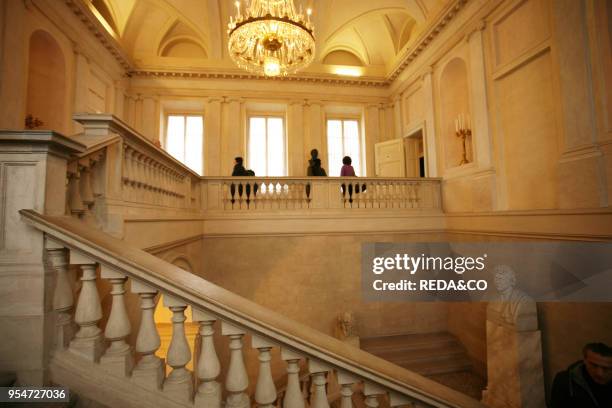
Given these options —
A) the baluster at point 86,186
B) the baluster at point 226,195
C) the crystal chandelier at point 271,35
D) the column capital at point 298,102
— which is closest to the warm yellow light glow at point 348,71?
the column capital at point 298,102

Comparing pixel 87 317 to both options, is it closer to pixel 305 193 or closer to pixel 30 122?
pixel 305 193

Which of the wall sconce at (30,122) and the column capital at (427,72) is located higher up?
the column capital at (427,72)

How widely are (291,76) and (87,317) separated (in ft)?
32.1

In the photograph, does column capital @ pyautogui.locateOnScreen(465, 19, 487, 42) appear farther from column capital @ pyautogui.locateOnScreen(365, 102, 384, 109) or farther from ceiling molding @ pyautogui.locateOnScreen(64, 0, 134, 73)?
ceiling molding @ pyautogui.locateOnScreen(64, 0, 134, 73)

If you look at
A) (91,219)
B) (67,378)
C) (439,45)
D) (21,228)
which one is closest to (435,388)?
(67,378)

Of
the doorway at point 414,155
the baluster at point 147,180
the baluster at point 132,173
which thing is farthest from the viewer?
the doorway at point 414,155

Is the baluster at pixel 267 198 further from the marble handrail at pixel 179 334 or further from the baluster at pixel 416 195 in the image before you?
the marble handrail at pixel 179 334

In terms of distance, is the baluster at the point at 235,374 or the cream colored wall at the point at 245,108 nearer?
the baluster at the point at 235,374

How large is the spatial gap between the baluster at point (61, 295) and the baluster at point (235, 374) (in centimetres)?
78

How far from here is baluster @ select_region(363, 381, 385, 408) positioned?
1.48 meters

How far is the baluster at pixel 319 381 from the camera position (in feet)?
4.66

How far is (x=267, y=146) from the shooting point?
10359 mm

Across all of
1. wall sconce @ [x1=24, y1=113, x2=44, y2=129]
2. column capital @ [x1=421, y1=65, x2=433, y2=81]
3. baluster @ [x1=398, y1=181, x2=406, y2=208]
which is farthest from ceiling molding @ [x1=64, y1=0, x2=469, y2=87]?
baluster @ [x1=398, y1=181, x2=406, y2=208]

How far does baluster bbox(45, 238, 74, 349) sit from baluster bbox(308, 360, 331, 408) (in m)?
1.21
